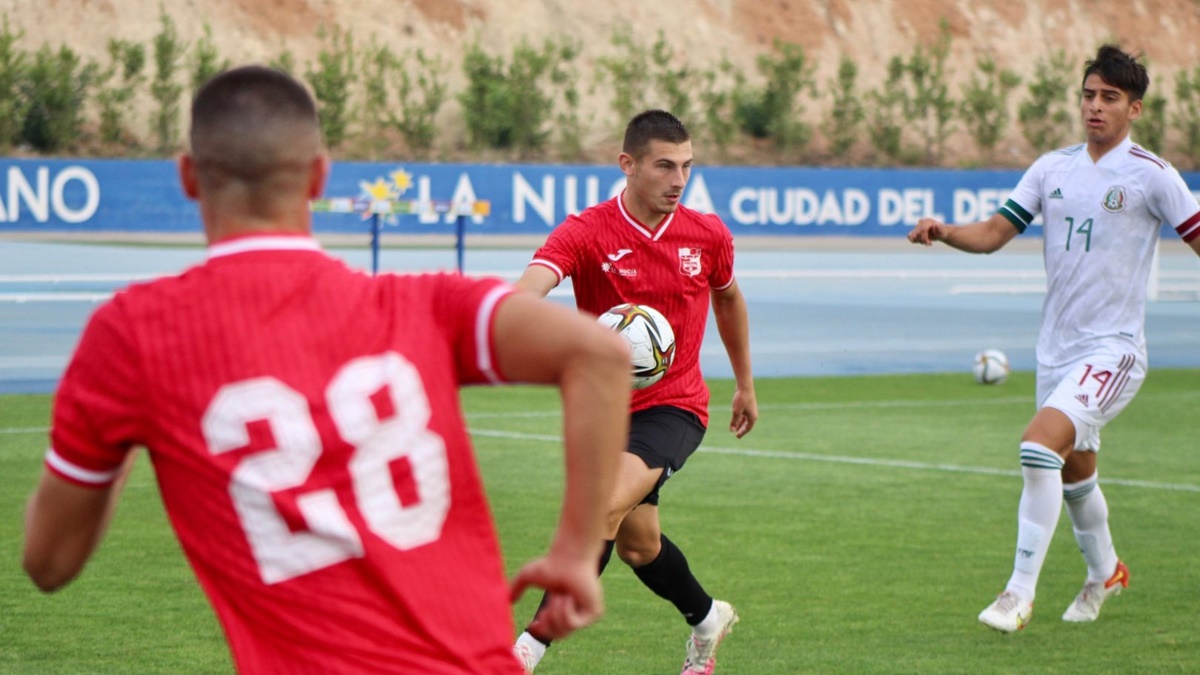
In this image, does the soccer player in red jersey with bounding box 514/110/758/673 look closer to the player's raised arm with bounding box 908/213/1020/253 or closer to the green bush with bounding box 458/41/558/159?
the player's raised arm with bounding box 908/213/1020/253

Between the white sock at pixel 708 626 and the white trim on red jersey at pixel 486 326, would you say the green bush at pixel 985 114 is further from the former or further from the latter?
the white trim on red jersey at pixel 486 326

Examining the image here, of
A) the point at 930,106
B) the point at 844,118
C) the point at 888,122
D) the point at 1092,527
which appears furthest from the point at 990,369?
the point at 930,106

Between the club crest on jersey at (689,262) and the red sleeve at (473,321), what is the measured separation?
12.3ft

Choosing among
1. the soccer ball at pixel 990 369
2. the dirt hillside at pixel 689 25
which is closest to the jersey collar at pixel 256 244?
the soccer ball at pixel 990 369

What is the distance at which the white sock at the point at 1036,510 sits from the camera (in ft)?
20.2

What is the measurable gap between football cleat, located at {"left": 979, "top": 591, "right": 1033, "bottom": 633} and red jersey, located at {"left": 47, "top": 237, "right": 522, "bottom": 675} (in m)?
4.07

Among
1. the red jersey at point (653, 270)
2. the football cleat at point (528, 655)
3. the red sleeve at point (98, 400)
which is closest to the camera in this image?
the red sleeve at point (98, 400)

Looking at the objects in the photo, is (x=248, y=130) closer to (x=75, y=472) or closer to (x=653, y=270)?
(x=75, y=472)

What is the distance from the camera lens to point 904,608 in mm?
6496

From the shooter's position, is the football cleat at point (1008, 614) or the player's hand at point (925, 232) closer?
the football cleat at point (1008, 614)

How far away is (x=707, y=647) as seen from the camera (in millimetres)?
5562

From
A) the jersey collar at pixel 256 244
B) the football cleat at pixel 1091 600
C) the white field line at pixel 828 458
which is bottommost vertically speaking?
the white field line at pixel 828 458

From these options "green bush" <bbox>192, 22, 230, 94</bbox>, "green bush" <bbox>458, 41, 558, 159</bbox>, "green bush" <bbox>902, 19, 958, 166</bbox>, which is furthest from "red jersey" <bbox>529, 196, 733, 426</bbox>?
"green bush" <bbox>902, 19, 958, 166</bbox>

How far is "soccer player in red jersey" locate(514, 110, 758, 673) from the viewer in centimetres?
557
